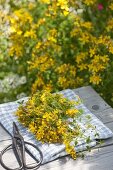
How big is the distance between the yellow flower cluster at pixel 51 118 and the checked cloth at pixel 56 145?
38 mm

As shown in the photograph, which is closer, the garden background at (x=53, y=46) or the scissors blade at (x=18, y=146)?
the scissors blade at (x=18, y=146)

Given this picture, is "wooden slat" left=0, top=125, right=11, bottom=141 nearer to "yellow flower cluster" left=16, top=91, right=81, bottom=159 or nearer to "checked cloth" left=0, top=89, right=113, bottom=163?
"checked cloth" left=0, top=89, right=113, bottom=163

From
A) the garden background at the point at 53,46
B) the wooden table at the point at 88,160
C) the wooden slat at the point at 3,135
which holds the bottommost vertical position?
the wooden table at the point at 88,160

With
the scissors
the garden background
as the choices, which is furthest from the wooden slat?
the garden background

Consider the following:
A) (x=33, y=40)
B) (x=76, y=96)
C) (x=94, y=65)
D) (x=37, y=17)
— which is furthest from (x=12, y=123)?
(x=37, y=17)

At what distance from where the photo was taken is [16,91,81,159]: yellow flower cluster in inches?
108

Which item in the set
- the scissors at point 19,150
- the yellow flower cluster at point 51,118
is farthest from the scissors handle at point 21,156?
the yellow flower cluster at point 51,118

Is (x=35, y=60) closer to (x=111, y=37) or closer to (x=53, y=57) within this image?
(x=53, y=57)

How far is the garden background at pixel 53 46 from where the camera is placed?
387cm

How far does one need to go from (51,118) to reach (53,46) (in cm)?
132

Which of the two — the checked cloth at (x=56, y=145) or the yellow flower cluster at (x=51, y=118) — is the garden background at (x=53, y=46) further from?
the yellow flower cluster at (x=51, y=118)

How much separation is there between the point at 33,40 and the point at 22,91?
0.48 meters

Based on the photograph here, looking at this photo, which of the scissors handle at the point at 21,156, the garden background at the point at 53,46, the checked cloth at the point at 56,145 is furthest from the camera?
the garden background at the point at 53,46

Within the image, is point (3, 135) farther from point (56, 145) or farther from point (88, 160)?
point (88, 160)
